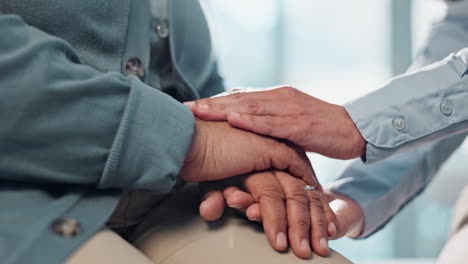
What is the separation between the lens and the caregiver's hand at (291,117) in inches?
26.2

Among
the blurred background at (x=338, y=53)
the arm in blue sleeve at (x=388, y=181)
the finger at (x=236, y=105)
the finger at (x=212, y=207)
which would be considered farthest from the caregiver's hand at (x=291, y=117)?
the blurred background at (x=338, y=53)

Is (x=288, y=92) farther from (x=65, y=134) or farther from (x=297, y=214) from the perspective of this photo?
(x=65, y=134)

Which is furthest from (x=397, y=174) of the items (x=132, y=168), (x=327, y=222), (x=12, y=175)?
(x=12, y=175)

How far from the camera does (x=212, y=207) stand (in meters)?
0.61

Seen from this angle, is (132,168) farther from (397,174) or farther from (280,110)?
(397,174)

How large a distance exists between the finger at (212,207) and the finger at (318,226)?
12 centimetres

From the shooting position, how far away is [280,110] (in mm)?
698

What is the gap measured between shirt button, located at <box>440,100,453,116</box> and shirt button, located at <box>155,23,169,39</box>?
17.6 inches

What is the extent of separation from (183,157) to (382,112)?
0.35 metres

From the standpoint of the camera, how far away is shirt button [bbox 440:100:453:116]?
79cm

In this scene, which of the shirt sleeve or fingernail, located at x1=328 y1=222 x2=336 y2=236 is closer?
the shirt sleeve

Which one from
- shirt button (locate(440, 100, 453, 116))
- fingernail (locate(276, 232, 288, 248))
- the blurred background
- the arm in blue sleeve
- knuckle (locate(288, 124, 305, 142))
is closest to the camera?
fingernail (locate(276, 232, 288, 248))

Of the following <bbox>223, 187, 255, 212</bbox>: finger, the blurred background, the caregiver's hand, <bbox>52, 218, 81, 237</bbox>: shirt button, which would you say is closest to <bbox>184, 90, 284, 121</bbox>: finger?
the caregiver's hand

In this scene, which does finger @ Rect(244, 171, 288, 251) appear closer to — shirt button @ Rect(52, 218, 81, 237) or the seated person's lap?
the seated person's lap
